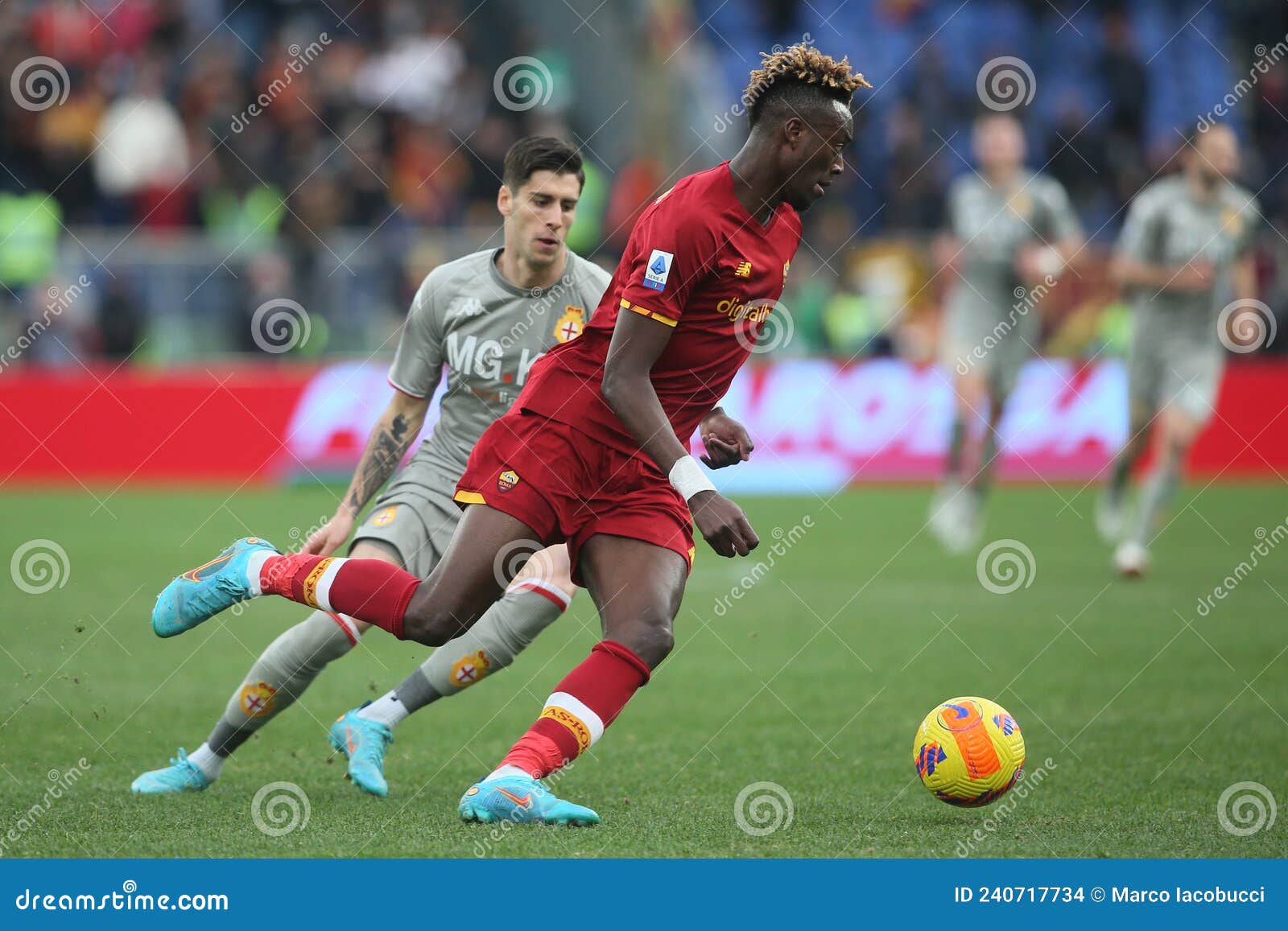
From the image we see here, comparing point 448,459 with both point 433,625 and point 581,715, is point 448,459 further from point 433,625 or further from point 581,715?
point 581,715

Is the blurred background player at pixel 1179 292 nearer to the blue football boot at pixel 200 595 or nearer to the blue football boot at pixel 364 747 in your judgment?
the blue football boot at pixel 364 747

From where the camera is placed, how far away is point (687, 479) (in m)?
4.92

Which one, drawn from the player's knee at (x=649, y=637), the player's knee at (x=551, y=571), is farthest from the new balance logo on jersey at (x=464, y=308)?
the player's knee at (x=649, y=637)

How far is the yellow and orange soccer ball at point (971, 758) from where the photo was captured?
532 centimetres

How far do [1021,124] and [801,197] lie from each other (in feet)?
56.4

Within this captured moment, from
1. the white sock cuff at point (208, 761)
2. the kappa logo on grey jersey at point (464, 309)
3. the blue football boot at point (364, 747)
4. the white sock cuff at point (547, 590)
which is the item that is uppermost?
the kappa logo on grey jersey at point (464, 309)

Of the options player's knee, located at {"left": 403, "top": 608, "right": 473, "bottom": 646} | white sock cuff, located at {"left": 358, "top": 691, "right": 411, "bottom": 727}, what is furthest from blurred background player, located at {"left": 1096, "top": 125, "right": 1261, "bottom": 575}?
player's knee, located at {"left": 403, "top": 608, "right": 473, "bottom": 646}

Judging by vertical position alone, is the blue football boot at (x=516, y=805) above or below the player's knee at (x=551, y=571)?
below

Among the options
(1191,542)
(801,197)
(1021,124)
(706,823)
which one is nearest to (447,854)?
(706,823)

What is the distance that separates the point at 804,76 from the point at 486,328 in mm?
1814

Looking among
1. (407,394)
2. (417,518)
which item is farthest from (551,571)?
(407,394)

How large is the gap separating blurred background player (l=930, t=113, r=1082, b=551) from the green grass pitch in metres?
0.96

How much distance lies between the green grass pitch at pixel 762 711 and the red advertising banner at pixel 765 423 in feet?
11.8

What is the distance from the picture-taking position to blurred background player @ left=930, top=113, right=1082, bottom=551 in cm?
1371
